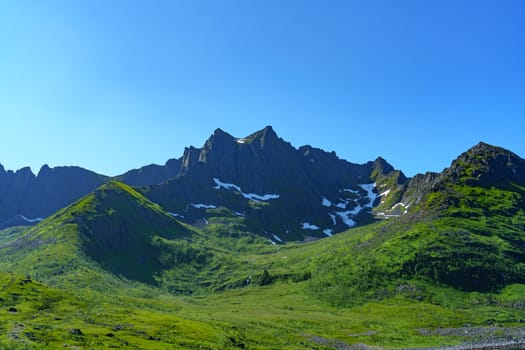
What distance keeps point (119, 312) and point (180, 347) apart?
158ft

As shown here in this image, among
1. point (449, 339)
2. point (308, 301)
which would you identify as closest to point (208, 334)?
point (449, 339)

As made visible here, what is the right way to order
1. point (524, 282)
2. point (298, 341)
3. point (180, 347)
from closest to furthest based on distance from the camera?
1. point (180, 347)
2. point (298, 341)
3. point (524, 282)

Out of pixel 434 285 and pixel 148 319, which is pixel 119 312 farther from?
pixel 434 285

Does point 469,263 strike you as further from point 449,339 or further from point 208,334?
point 208,334

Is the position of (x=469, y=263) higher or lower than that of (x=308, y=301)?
higher

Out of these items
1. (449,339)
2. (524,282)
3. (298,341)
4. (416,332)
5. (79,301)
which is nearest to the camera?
(298,341)

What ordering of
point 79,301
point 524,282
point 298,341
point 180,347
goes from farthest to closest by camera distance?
point 524,282
point 79,301
point 298,341
point 180,347

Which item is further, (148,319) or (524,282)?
(524,282)

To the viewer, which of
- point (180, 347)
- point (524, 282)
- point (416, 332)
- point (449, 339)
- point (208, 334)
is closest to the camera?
point (180, 347)

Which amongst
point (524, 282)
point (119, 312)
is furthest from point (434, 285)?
point (119, 312)

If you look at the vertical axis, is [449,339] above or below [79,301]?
below

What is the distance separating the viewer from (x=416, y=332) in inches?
5379

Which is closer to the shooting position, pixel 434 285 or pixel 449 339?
pixel 449 339

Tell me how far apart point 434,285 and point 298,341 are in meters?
94.9
